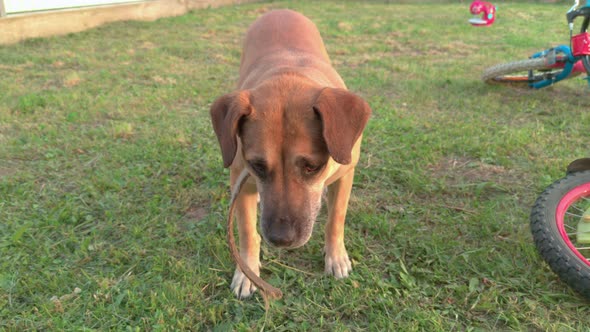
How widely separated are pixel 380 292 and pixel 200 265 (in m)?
1.25

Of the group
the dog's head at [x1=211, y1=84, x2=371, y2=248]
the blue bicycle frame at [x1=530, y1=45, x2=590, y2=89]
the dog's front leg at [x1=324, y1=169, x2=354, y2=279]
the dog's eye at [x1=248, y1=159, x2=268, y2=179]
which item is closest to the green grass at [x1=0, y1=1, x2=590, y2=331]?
the dog's front leg at [x1=324, y1=169, x2=354, y2=279]

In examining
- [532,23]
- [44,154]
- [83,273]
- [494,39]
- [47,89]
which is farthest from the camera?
[532,23]

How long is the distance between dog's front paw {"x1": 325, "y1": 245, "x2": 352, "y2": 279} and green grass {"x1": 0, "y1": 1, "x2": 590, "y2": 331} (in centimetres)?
8

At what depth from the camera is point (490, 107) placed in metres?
5.90

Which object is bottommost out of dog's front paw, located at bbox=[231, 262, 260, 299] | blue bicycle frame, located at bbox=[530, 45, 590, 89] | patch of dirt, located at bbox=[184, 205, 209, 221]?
patch of dirt, located at bbox=[184, 205, 209, 221]

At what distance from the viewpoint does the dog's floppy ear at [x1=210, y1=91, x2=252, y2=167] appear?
2.46 m

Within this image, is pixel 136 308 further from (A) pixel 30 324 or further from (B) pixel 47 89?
(B) pixel 47 89

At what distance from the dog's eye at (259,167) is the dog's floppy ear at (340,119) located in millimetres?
390

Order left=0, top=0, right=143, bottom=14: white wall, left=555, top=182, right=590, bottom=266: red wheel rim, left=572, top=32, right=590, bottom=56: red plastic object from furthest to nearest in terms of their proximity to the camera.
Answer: left=0, top=0, right=143, bottom=14: white wall
left=572, top=32, right=590, bottom=56: red plastic object
left=555, top=182, right=590, bottom=266: red wheel rim

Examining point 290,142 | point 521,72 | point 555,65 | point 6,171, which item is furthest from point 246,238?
point 521,72

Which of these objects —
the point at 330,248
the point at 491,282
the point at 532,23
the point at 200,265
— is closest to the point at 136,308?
the point at 200,265

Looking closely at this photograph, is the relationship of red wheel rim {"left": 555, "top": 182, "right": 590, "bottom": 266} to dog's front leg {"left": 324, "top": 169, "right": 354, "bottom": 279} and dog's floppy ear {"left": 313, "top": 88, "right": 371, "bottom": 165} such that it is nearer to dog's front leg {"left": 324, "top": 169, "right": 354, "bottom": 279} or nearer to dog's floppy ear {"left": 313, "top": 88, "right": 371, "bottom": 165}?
dog's front leg {"left": 324, "top": 169, "right": 354, "bottom": 279}

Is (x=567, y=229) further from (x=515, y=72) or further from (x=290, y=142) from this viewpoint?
(x=515, y=72)

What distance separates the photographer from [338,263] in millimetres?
3117
